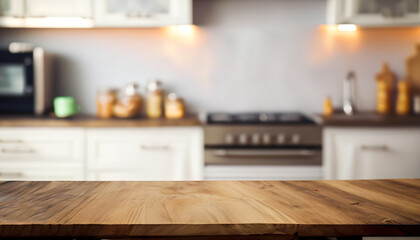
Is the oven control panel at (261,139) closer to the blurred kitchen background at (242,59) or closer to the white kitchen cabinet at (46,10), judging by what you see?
the blurred kitchen background at (242,59)

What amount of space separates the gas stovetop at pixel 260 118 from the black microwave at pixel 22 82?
1.20 metres

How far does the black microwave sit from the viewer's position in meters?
2.71

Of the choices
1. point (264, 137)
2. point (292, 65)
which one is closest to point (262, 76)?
point (292, 65)

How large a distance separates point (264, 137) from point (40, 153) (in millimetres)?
1446

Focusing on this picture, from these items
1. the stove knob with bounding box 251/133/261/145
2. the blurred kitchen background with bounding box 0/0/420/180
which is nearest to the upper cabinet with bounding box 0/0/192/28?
the blurred kitchen background with bounding box 0/0/420/180

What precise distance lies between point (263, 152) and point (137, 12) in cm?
128

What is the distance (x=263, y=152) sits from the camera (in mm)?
2496

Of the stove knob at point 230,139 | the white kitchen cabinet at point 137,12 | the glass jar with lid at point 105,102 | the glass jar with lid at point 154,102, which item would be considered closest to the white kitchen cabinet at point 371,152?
the stove knob at point 230,139

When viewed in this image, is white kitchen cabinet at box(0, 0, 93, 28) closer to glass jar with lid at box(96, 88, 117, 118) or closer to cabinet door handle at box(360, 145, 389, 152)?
glass jar with lid at box(96, 88, 117, 118)

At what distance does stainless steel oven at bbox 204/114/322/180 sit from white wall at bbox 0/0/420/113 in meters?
0.65

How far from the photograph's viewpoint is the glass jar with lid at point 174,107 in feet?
9.41

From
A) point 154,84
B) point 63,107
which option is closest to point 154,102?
point 154,84

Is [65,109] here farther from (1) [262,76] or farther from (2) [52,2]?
(1) [262,76]

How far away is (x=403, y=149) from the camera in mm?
2527
